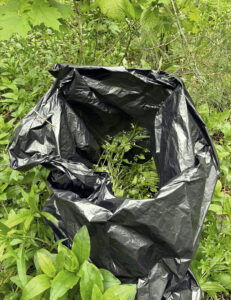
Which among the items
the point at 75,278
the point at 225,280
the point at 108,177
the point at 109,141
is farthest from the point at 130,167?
the point at 75,278

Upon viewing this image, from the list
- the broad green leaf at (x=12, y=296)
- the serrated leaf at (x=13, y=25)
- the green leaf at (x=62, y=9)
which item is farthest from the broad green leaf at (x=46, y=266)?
the green leaf at (x=62, y=9)

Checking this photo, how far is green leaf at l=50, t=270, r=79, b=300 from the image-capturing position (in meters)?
0.67

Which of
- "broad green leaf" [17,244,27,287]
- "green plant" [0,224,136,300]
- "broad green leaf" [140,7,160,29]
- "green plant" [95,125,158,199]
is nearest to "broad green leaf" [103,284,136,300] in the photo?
"green plant" [0,224,136,300]

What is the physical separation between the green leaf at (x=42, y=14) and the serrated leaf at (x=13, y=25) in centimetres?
4

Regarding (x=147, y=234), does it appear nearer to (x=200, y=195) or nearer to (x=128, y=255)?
(x=128, y=255)

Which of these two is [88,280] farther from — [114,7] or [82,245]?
[114,7]

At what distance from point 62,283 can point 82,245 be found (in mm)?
118

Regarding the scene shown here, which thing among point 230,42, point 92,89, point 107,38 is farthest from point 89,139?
point 107,38

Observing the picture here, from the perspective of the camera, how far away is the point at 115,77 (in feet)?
3.98

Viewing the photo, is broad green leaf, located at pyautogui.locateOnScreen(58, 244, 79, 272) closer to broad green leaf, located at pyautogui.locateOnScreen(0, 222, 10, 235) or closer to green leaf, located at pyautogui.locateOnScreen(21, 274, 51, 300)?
green leaf, located at pyautogui.locateOnScreen(21, 274, 51, 300)

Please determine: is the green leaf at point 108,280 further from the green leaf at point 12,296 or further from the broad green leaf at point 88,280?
the green leaf at point 12,296

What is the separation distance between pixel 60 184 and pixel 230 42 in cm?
144

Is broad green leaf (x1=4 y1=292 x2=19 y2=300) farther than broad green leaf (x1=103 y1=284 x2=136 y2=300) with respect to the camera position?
Yes

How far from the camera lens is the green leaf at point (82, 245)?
713 millimetres
